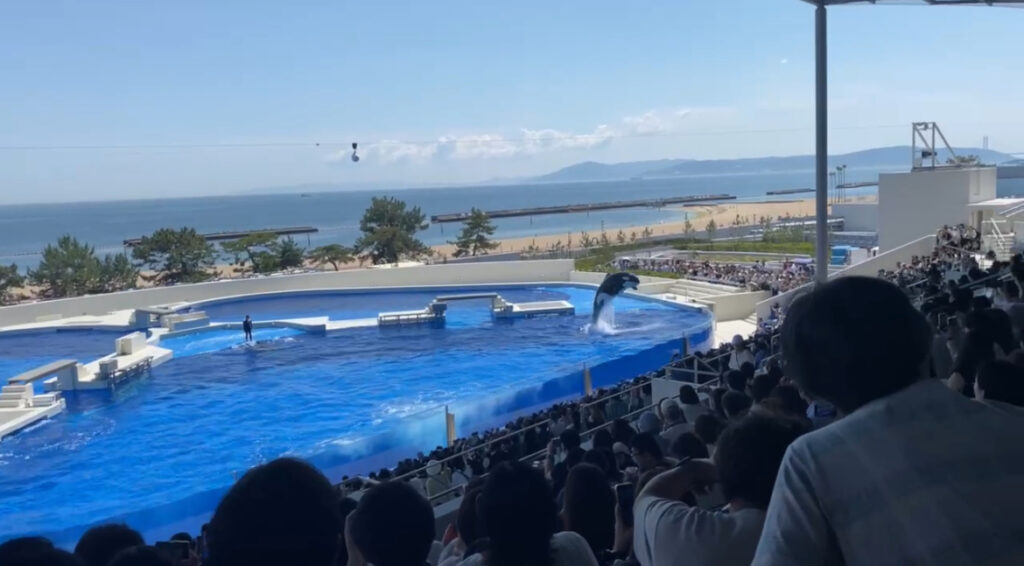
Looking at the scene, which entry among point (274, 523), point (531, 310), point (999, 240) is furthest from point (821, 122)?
point (531, 310)

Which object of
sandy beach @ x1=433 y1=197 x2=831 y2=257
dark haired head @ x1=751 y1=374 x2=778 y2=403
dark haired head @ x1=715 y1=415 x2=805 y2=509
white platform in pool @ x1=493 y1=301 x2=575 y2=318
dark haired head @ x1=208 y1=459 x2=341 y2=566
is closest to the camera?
dark haired head @ x1=208 y1=459 x2=341 y2=566

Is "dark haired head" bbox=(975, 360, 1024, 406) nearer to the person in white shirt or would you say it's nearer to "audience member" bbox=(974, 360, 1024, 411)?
"audience member" bbox=(974, 360, 1024, 411)

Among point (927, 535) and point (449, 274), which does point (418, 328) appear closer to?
point (449, 274)

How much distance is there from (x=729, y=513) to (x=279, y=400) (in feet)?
45.2

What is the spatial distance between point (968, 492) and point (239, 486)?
1.07 meters

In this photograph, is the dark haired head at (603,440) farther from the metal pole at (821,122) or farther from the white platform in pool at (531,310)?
the white platform in pool at (531,310)

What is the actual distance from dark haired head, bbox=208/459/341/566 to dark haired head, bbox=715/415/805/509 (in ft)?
2.30

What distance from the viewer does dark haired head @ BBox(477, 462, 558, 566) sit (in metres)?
1.72

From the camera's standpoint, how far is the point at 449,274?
26.8 m

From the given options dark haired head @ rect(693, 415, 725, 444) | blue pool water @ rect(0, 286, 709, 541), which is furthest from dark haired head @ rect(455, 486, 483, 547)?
blue pool water @ rect(0, 286, 709, 541)

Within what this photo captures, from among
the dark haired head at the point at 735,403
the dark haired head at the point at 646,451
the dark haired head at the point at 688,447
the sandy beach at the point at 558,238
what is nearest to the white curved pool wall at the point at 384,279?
the sandy beach at the point at 558,238

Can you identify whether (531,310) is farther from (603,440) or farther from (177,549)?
(177,549)

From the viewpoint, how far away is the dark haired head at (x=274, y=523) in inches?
52.9

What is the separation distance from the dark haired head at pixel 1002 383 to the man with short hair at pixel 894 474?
1594mm
